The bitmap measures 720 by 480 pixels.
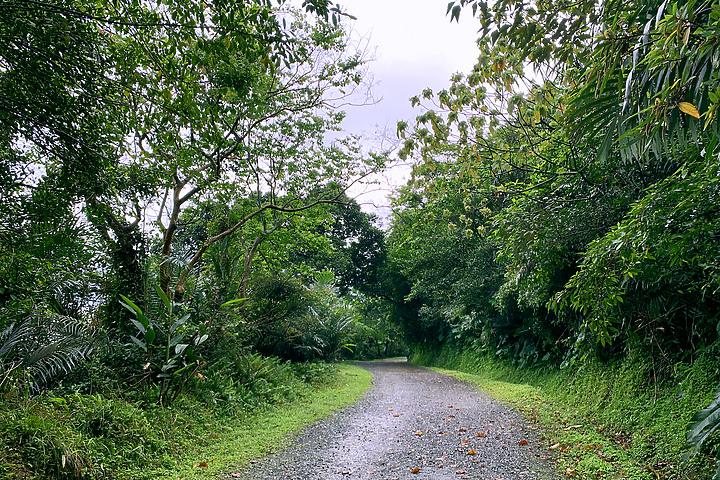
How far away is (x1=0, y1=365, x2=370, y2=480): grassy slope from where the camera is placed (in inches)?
143

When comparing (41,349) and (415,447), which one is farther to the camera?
(415,447)

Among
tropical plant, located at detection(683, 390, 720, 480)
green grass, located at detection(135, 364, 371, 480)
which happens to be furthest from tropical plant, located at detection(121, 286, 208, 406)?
tropical plant, located at detection(683, 390, 720, 480)

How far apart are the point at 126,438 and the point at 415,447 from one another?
3.32 m

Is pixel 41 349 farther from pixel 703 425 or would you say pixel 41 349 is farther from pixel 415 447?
pixel 703 425

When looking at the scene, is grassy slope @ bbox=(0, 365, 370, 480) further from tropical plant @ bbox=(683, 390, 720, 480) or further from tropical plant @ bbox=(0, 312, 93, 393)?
tropical plant @ bbox=(683, 390, 720, 480)

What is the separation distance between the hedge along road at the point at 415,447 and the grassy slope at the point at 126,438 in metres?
0.53

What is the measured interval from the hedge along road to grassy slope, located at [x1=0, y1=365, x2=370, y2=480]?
0.53 meters

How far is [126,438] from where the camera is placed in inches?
183

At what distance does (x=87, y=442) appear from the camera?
13.6ft

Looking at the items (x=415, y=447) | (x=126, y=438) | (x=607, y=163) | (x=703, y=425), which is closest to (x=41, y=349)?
(x=126, y=438)

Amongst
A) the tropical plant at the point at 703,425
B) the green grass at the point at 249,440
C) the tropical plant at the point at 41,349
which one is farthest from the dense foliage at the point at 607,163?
the tropical plant at the point at 41,349

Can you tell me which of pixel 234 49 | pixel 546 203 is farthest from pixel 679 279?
pixel 234 49

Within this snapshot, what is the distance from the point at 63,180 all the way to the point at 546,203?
5.70 metres

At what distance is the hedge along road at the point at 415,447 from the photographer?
456 centimetres
